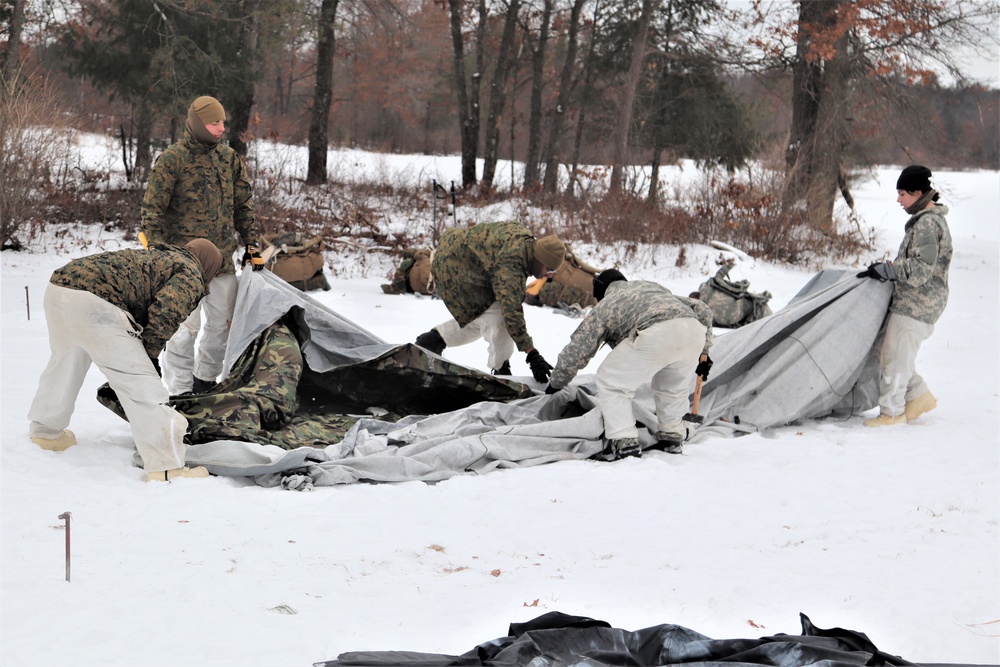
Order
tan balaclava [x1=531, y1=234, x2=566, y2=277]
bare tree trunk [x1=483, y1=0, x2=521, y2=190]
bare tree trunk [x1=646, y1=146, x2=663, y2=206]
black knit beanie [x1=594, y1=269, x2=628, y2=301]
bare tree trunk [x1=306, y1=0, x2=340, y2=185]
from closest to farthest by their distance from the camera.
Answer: black knit beanie [x1=594, y1=269, x2=628, y2=301]
tan balaclava [x1=531, y1=234, x2=566, y2=277]
bare tree trunk [x1=646, y1=146, x2=663, y2=206]
bare tree trunk [x1=306, y1=0, x2=340, y2=185]
bare tree trunk [x1=483, y1=0, x2=521, y2=190]

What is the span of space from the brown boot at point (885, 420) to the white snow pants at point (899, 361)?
27mm

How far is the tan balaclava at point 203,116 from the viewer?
5.57 metres

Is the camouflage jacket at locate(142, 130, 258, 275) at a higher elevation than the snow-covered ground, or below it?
higher

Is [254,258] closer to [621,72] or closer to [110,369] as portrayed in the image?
[110,369]

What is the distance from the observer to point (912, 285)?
605 cm

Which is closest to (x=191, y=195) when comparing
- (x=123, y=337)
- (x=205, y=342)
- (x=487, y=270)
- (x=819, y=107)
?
(x=205, y=342)

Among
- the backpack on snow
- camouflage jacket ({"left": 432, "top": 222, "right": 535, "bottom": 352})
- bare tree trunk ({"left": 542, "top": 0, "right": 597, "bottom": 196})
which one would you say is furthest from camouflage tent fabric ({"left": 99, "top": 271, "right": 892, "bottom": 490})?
bare tree trunk ({"left": 542, "top": 0, "right": 597, "bottom": 196})

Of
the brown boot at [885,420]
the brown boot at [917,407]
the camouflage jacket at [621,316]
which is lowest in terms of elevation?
the brown boot at [885,420]

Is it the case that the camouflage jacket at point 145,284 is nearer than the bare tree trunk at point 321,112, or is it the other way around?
the camouflage jacket at point 145,284

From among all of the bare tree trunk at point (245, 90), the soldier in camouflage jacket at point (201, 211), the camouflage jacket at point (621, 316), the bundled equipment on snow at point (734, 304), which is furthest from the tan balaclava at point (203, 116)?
the bare tree trunk at point (245, 90)

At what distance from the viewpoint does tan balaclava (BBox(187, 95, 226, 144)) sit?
5566 mm

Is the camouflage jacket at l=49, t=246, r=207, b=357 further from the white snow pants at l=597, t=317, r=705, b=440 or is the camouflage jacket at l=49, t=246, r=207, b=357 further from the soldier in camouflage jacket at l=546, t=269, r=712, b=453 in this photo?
the white snow pants at l=597, t=317, r=705, b=440

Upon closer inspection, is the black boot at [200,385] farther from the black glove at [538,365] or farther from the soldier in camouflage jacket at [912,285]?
the soldier in camouflage jacket at [912,285]

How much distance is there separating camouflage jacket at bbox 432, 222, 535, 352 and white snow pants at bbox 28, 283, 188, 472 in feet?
7.40
